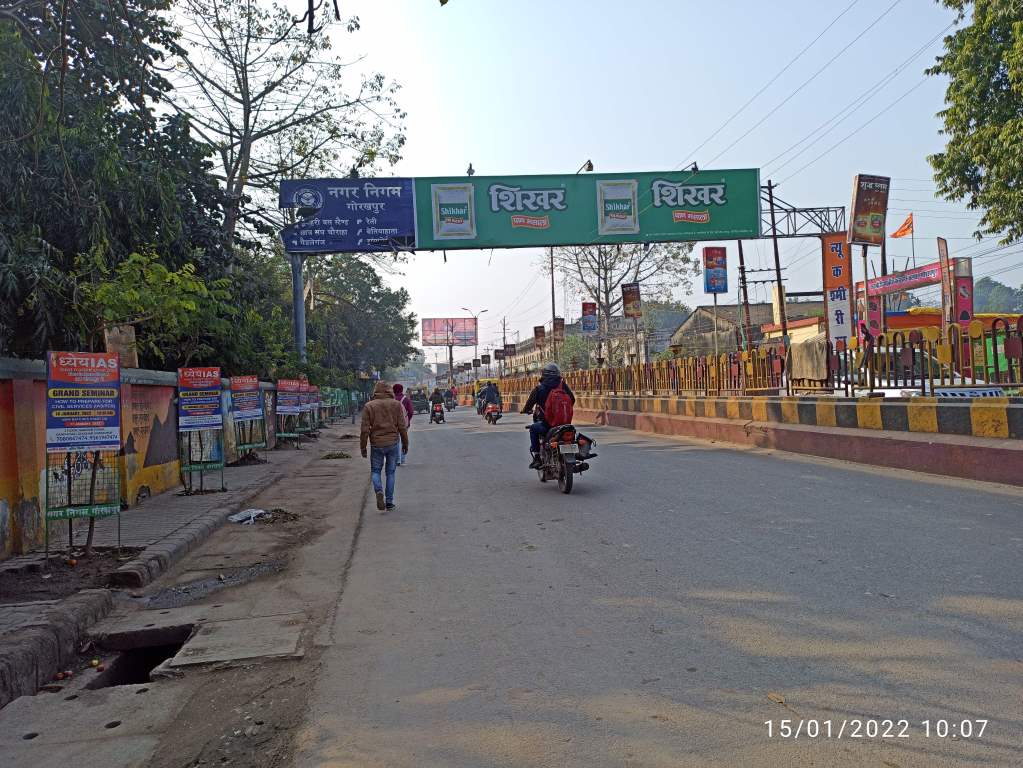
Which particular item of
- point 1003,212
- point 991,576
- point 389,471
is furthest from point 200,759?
point 1003,212

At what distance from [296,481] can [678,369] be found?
38.1ft

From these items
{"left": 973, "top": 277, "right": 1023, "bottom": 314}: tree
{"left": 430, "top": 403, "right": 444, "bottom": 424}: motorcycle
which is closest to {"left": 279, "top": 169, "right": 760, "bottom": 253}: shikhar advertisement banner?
{"left": 430, "top": 403, "right": 444, "bottom": 424}: motorcycle

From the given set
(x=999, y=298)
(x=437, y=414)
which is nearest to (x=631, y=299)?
(x=437, y=414)

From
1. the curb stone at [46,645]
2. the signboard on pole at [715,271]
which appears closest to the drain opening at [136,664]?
the curb stone at [46,645]

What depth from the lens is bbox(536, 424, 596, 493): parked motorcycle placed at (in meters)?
10.0

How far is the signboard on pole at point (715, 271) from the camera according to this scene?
28.1 metres

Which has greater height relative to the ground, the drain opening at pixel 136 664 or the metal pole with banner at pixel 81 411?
the metal pole with banner at pixel 81 411

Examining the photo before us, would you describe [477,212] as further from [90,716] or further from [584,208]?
[90,716]

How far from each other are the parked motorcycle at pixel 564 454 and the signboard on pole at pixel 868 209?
6.89m

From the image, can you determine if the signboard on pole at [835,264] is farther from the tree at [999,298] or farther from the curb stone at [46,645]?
the tree at [999,298]

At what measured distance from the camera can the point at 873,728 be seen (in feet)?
9.96

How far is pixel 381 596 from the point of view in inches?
216

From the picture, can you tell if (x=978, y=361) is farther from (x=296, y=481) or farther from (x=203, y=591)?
(x=296, y=481)

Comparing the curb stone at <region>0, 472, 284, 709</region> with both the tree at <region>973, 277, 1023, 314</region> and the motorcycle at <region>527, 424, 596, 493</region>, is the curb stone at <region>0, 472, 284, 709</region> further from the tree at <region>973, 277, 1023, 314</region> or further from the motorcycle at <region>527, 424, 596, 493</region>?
the tree at <region>973, 277, 1023, 314</region>
